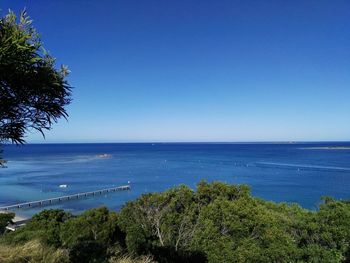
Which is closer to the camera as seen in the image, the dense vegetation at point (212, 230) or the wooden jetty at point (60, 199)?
the dense vegetation at point (212, 230)

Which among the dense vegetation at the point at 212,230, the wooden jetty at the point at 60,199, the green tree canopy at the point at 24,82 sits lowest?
the wooden jetty at the point at 60,199

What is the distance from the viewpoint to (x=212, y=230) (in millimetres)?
13922

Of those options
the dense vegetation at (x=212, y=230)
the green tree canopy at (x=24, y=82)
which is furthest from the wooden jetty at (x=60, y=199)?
the green tree canopy at (x=24, y=82)

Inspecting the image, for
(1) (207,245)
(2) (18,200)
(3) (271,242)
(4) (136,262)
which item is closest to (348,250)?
(3) (271,242)

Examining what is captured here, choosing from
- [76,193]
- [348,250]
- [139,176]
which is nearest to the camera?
[348,250]

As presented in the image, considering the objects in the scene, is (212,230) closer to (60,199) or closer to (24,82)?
(24,82)

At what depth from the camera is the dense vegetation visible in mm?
12828

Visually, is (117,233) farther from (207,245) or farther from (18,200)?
(18,200)

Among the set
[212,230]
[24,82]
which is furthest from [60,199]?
[24,82]

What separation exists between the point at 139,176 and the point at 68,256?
66929mm

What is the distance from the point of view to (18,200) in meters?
47.3

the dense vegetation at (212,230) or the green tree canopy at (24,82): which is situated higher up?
the green tree canopy at (24,82)

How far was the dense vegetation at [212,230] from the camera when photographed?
12.8m

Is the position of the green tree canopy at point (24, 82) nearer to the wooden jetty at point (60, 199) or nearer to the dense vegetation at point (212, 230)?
the dense vegetation at point (212, 230)
